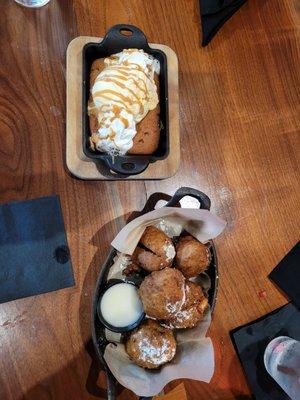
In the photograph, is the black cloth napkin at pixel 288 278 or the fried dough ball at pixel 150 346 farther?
the black cloth napkin at pixel 288 278

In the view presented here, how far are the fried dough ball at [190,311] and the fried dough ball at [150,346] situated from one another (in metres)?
0.03

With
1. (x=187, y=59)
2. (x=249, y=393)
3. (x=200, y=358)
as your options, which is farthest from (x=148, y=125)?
(x=249, y=393)

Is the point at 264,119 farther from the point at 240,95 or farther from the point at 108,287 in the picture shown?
the point at 108,287

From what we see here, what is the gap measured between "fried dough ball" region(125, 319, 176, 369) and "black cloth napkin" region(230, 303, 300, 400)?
221mm

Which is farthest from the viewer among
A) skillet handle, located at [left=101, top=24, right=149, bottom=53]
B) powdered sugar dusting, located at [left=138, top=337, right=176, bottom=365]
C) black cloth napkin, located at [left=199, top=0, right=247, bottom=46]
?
black cloth napkin, located at [left=199, top=0, right=247, bottom=46]

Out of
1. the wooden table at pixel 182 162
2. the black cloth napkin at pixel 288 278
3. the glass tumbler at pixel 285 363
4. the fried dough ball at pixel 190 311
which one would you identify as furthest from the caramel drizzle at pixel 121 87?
the glass tumbler at pixel 285 363

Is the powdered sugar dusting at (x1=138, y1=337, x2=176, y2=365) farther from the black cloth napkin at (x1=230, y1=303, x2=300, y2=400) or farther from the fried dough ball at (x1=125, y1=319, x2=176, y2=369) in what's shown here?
the black cloth napkin at (x1=230, y1=303, x2=300, y2=400)

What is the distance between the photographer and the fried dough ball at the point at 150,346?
2.65 feet

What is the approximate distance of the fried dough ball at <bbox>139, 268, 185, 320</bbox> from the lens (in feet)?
2.65

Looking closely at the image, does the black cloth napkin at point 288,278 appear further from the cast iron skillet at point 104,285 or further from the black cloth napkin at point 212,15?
the black cloth napkin at point 212,15

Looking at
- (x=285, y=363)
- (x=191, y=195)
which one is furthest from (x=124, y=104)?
(x=285, y=363)

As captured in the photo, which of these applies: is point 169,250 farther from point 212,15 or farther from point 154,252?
point 212,15

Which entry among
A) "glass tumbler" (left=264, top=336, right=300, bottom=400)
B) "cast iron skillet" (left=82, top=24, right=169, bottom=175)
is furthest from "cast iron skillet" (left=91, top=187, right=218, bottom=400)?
"glass tumbler" (left=264, top=336, right=300, bottom=400)

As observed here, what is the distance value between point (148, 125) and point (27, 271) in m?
0.43
